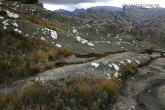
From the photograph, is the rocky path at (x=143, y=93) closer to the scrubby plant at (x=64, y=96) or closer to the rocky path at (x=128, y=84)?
the rocky path at (x=128, y=84)

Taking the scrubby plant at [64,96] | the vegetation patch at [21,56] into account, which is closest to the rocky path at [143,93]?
the scrubby plant at [64,96]

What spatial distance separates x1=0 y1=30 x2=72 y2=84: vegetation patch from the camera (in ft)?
41.0

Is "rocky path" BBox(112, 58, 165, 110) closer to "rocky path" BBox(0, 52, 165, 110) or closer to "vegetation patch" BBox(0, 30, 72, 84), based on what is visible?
"rocky path" BBox(0, 52, 165, 110)

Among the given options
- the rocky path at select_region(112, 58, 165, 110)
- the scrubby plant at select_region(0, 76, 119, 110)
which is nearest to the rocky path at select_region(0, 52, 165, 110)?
the rocky path at select_region(112, 58, 165, 110)

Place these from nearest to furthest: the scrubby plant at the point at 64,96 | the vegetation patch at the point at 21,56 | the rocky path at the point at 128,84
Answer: the scrubby plant at the point at 64,96, the rocky path at the point at 128,84, the vegetation patch at the point at 21,56

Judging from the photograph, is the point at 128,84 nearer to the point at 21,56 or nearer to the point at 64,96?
the point at 64,96

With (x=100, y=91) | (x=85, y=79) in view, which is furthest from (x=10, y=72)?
(x=100, y=91)

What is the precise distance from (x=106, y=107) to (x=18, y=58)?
705 centimetres

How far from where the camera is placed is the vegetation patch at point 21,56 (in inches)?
492

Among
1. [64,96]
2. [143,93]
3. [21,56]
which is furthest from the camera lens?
[21,56]

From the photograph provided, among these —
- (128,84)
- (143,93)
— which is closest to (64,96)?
(143,93)

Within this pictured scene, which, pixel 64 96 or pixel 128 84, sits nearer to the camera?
pixel 64 96

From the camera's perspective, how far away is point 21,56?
14.6 meters

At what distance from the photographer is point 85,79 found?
486 inches
